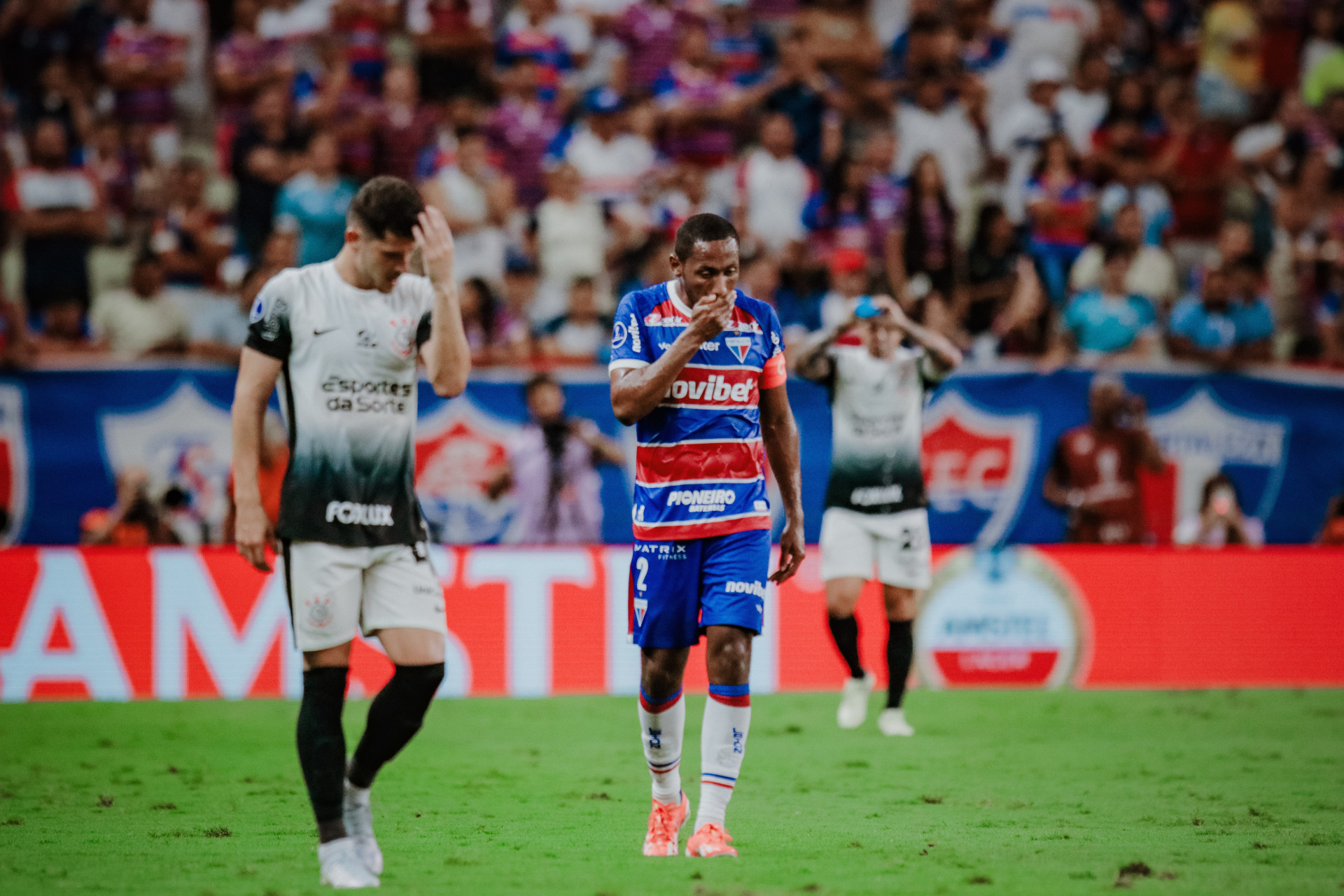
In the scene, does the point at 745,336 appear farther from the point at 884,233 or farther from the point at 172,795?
the point at 884,233

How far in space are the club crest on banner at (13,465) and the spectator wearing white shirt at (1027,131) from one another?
1036 centimetres

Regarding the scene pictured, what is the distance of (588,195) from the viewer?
16109 mm

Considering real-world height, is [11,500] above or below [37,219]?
below

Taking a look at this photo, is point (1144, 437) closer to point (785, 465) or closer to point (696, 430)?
point (785, 465)

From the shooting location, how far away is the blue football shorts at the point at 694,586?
5.98 metres

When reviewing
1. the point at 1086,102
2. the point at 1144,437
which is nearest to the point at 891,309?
the point at 1144,437

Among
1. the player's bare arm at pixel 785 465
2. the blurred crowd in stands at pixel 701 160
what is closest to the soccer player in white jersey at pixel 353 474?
the player's bare arm at pixel 785 465

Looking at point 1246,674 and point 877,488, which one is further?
point 1246,674

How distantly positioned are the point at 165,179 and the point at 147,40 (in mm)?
1964

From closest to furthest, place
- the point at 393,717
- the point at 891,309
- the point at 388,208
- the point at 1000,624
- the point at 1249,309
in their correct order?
the point at 388,208, the point at 393,717, the point at 891,309, the point at 1000,624, the point at 1249,309

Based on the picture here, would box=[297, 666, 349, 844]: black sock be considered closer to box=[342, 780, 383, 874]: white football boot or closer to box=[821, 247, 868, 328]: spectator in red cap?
box=[342, 780, 383, 874]: white football boot

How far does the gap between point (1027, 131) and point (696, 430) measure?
11987 millimetres

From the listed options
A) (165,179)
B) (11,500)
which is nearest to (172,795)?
(11,500)

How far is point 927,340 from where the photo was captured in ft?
32.7
